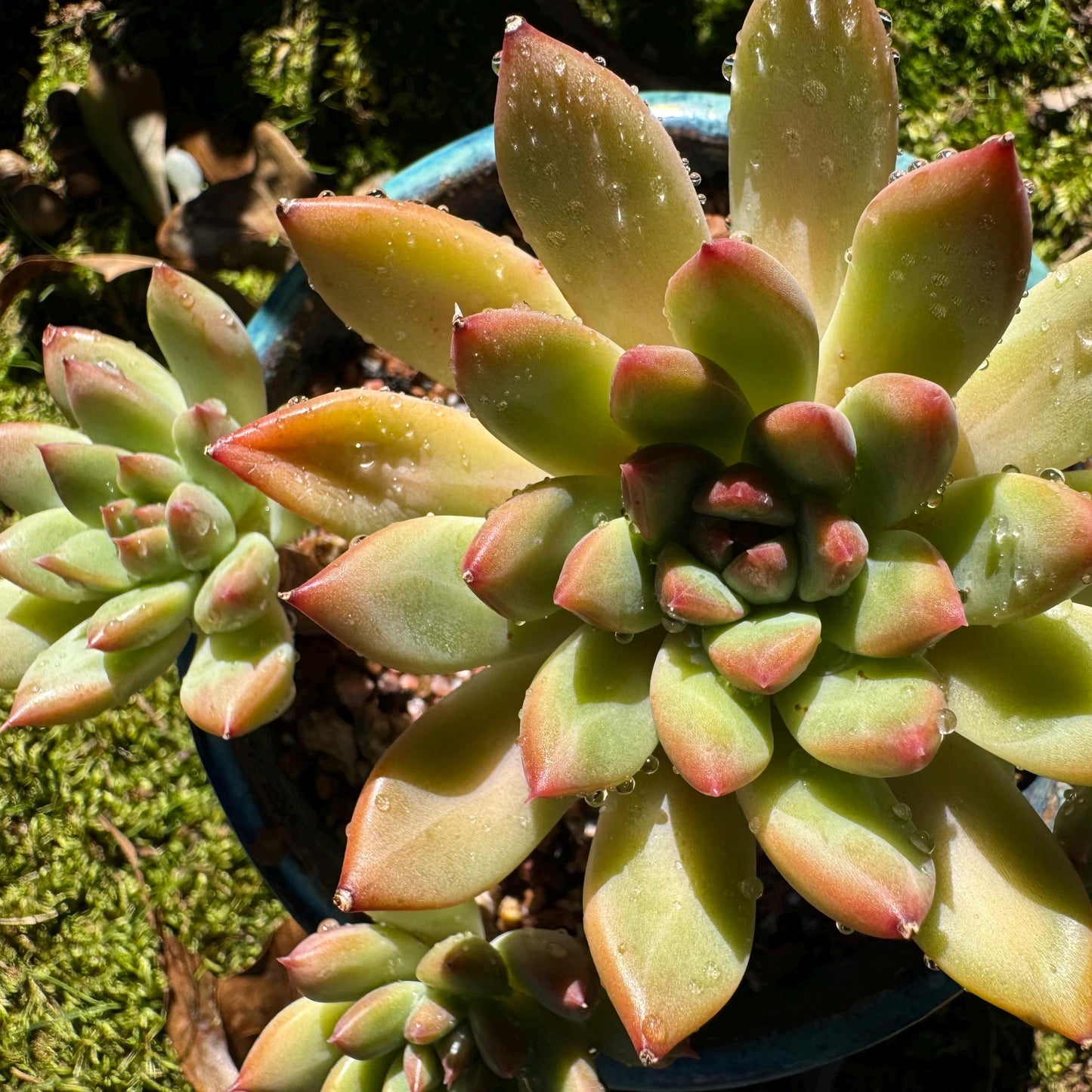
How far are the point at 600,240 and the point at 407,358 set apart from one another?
165 millimetres

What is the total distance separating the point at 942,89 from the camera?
1.25 meters

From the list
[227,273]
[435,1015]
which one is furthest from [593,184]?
[227,273]

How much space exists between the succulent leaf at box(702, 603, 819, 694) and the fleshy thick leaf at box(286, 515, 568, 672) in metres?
0.14

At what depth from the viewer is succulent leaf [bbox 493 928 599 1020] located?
735mm

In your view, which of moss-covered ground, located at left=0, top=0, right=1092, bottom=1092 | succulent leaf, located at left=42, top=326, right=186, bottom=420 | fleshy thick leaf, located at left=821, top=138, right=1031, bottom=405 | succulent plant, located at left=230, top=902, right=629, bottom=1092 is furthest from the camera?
moss-covered ground, located at left=0, top=0, right=1092, bottom=1092

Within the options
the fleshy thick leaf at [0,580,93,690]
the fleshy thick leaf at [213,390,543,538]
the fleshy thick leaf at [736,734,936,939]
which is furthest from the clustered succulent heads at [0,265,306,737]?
the fleshy thick leaf at [736,734,936,939]

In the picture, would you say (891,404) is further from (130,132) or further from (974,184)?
(130,132)

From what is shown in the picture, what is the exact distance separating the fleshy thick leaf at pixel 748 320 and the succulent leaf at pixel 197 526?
15.7 inches

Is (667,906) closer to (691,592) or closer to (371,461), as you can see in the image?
(691,592)

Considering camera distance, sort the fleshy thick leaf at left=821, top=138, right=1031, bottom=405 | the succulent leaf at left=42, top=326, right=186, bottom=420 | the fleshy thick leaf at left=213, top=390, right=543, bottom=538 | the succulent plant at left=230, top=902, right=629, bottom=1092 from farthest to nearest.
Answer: the succulent leaf at left=42, top=326, right=186, bottom=420 → the succulent plant at left=230, top=902, right=629, bottom=1092 → the fleshy thick leaf at left=213, top=390, right=543, bottom=538 → the fleshy thick leaf at left=821, top=138, right=1031, bottom=405

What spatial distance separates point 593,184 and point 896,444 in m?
0.24

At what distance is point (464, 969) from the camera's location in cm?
74

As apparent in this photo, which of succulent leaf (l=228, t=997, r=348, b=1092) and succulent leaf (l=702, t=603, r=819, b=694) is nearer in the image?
succulent leaf (l=702, t=603, r=819, b=694)

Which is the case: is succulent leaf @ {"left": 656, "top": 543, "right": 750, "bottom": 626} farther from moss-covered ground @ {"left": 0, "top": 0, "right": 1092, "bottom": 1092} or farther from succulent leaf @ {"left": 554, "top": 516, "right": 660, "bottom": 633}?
moss-covered ground @ {"left": 0, "top": 0, "right": 1092, "bottom": 1092}
